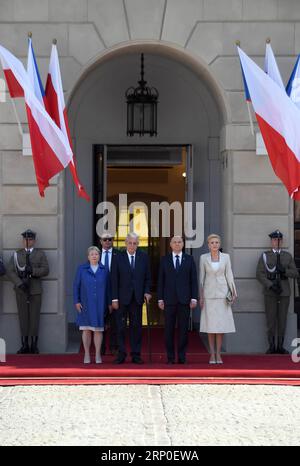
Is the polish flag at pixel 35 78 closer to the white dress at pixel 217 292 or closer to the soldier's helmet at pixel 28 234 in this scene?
the soldier's helmet at pixel 28 234

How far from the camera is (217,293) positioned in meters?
12.9

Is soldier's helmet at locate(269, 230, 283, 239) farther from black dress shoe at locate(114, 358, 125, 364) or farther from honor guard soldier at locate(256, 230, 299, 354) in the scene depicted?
black dress shoe at locate(114, 358, 125, 364)

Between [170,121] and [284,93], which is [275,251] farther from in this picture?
[170,121]

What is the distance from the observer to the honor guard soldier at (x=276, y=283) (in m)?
13.7

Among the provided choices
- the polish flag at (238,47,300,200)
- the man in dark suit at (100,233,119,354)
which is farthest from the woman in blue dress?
the polish flag at (238,47,300,200)

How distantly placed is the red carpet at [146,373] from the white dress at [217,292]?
580 mm

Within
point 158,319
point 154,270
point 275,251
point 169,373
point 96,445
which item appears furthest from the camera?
point 154,270

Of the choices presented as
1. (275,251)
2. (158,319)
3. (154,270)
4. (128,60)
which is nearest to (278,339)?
(275,251)

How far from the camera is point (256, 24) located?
551 inches

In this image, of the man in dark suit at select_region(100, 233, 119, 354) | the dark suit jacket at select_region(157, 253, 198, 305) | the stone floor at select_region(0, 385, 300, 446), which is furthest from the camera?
the man in dark suit at select_region(100, 233, 119, 354)

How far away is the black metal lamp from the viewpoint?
16062mm

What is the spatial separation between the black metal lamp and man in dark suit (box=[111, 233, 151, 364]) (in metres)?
4.04
